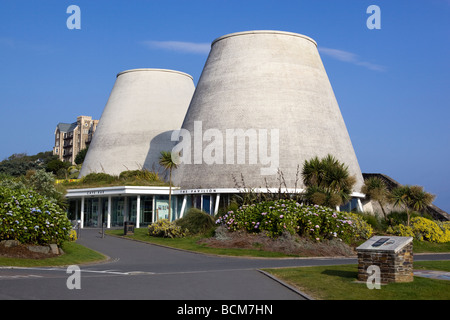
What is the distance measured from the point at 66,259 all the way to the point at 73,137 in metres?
107

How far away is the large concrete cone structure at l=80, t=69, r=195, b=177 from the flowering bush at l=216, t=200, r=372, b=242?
1149 inches

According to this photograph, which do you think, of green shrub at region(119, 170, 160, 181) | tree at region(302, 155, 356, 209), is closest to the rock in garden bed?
tree at region(302, 155, 356, 209)

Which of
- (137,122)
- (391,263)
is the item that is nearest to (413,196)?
(391,263)

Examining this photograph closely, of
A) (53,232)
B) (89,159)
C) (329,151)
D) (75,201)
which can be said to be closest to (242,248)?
(53,232)

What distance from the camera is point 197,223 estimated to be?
30.5m

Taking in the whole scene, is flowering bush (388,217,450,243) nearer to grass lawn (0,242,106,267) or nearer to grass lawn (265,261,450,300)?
grass lawn (265,261,450,300)

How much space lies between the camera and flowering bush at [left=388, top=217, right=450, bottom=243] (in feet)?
95.2

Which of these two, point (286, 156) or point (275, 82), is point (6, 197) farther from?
point (275, 82)

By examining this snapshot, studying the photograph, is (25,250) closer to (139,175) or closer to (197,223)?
(197,223)

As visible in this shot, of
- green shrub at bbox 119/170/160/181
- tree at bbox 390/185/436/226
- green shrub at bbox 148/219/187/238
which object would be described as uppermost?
green shrub at bbox 119/170/160/181

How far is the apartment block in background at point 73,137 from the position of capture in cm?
12088

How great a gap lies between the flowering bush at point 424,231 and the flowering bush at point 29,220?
1850cm

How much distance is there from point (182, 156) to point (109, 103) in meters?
22.2

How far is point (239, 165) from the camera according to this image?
40281 millimetres
